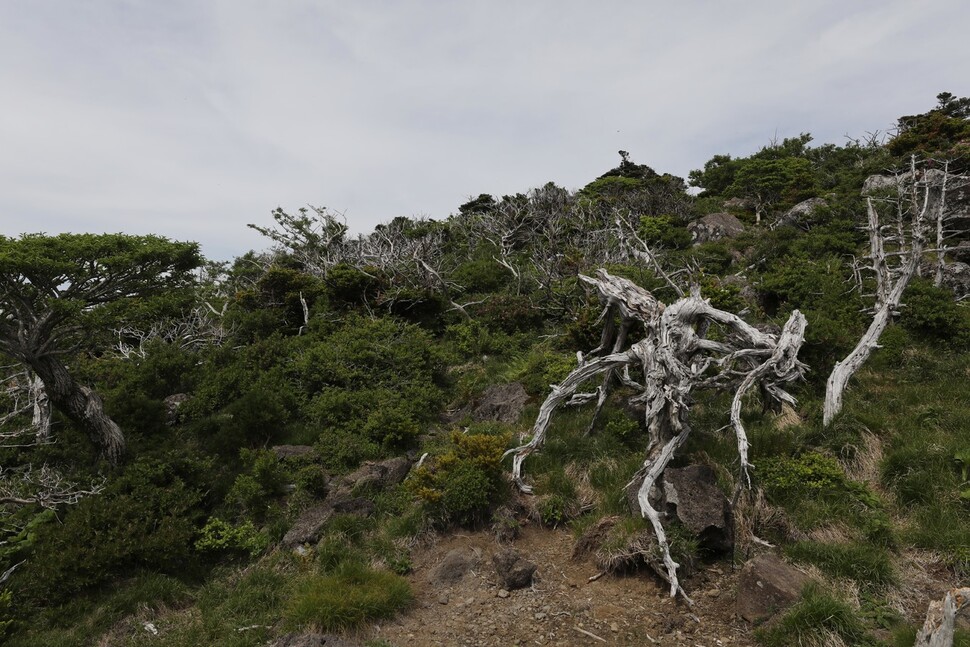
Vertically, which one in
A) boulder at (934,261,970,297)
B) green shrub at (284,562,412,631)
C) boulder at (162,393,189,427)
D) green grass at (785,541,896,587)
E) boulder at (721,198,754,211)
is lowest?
green shrub at (284,562,412,631)

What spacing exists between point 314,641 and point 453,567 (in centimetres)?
204

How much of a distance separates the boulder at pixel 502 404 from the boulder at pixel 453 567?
13.1 ft

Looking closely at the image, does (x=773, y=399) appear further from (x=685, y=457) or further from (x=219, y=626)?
(x=219, y=626)

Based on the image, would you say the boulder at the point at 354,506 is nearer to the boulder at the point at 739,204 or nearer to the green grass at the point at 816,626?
the green grass at the point at 816,626

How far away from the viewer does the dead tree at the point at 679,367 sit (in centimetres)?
622

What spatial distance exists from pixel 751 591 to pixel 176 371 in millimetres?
13688

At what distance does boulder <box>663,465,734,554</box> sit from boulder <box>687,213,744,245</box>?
19.6m

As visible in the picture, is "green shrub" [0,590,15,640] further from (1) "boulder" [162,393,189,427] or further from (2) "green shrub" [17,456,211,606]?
(1) "boulder" [162,393,189,427]

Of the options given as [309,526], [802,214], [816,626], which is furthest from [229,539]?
[802,214]

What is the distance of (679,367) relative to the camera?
6688 millimetres

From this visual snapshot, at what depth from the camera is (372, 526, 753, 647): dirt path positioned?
4.98 meters

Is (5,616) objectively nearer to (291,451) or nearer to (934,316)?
(291,451)

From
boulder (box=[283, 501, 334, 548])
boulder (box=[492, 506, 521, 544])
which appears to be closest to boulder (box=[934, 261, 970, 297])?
boulder (box=[492, 506, 521, 544])

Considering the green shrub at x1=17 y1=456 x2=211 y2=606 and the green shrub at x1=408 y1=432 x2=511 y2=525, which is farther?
the green shrub at x1=408 y1=432 x2=511 y2=525
